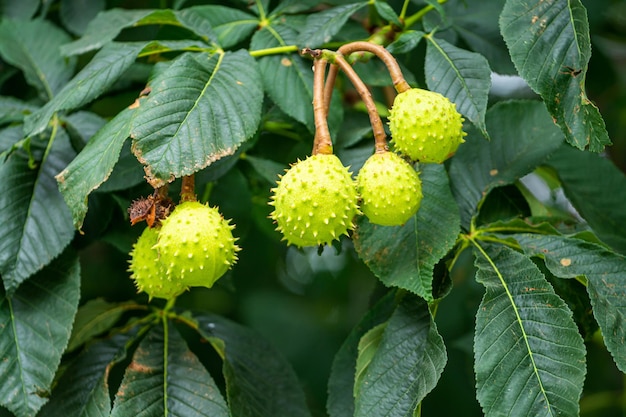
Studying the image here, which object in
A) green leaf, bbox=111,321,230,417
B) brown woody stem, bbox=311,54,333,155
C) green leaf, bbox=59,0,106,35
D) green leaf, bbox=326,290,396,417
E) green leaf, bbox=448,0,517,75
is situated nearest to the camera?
brown woody stem, bbox=311,54,333,155

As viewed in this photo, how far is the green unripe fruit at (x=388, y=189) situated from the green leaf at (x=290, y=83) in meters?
0.34

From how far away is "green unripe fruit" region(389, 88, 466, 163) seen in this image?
4.58 ft

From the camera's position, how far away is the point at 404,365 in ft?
4.98

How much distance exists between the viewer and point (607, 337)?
1.42 metres

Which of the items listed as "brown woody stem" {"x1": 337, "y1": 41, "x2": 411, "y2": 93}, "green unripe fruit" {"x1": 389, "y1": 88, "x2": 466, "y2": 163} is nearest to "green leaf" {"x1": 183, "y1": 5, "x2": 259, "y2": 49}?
"brown woody stem" {"x1": 337, "y1": 41, "x2": 411, "y2": 93}

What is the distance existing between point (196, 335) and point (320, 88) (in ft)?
4.41

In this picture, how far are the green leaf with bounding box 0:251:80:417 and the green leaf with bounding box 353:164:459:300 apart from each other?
27.8 inches

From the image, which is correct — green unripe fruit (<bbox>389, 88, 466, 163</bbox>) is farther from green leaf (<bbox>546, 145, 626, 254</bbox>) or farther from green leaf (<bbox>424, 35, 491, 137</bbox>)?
green leaf (<bbox>546, 145, 626, 254</bbox>)

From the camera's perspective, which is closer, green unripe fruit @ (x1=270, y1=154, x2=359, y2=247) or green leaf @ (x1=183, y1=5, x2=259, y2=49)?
green unripe fruit @ (x1=270, y1=154, x2=359, y2=247)

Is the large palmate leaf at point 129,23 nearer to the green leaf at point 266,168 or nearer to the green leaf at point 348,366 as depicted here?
the green leaf at point 266,168

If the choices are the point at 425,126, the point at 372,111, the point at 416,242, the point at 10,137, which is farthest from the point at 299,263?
the point at 425,126

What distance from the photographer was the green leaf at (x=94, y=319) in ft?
6.12

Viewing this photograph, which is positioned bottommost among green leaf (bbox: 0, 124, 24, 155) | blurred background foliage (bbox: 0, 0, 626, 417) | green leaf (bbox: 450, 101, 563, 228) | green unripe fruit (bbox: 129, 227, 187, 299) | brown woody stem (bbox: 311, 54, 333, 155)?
blurred background foliage (bbox: 0, 0, 626, 417)

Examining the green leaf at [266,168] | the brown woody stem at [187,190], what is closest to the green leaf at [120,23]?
the green leaf at [266,168]
